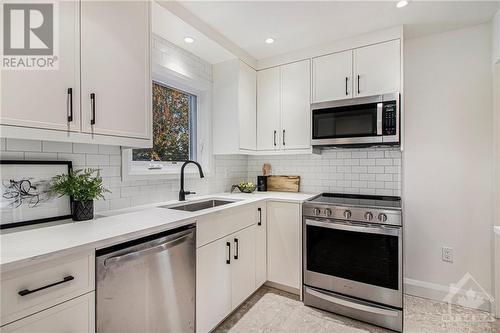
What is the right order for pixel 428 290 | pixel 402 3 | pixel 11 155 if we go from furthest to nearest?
1. pixel 428 290
2. pixel 402 3
3. pixel 11 155

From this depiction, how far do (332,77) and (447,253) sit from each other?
201 centimetres

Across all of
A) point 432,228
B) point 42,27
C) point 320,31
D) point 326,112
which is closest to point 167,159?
point 42,27

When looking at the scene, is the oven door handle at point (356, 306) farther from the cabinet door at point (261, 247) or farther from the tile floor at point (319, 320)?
the cabinet door at point (261, 247)

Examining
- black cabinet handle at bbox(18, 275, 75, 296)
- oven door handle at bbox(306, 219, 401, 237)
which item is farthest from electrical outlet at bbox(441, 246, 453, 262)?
black cabinet handle at bbox(18, 275, 75, 296)

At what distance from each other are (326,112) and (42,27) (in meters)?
2.16

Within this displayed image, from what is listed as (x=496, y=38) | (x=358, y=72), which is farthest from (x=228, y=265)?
(x=496, y=38)

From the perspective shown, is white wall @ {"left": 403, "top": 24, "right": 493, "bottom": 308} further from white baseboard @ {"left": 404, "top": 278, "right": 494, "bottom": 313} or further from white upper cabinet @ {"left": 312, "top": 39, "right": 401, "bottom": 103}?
white upper cabinet @ {"left": 312, "top": 39, "right": 401, "bottom": 103}

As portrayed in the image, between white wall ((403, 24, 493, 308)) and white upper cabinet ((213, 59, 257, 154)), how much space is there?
5.37ft

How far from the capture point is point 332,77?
2477mm

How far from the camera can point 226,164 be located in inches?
118

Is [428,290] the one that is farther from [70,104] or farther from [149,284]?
[70,104]

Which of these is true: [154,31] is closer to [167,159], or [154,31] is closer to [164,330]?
[167,159]

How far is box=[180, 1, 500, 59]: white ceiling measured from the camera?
1.89 m

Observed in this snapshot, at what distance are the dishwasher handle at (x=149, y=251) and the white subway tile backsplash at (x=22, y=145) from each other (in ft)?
2.66
